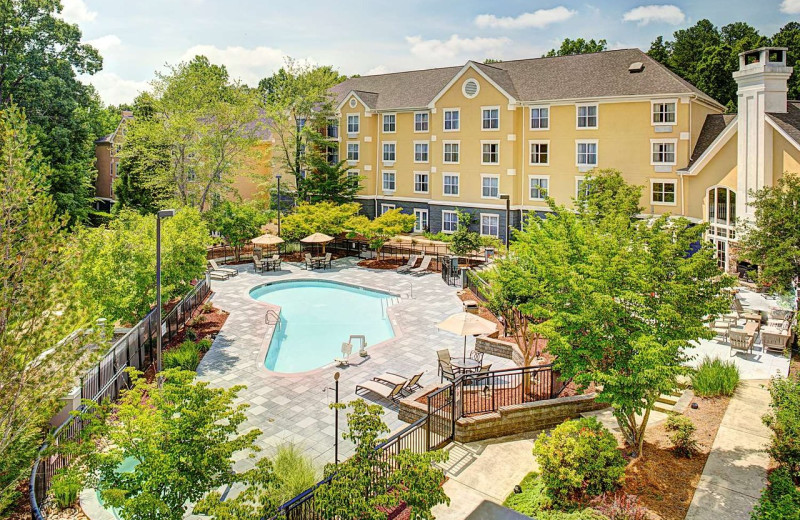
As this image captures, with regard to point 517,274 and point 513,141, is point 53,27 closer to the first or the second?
point 513,141

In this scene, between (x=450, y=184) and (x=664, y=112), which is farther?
(x=450, y=184)

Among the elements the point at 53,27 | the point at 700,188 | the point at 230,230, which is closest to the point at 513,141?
→ the point at 700,188

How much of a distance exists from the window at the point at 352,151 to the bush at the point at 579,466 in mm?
38511

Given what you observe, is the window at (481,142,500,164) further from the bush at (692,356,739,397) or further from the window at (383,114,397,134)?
the bush at (692,356,739,397)

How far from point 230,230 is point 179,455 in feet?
94.0

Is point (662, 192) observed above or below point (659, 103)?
below

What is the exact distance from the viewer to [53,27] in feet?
124

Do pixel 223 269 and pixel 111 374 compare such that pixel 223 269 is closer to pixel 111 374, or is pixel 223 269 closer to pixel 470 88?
→ pixel 111 374

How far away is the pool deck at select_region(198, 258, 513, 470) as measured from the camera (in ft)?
43.4

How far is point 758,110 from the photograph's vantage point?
2477cm

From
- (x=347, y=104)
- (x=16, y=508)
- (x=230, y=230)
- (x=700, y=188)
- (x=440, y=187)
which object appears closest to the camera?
(x=16, y=508)

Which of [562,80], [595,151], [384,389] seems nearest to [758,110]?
[595,151]

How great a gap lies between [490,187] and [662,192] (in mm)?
11423

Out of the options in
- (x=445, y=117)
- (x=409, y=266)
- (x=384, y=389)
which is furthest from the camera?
(x=445, y=117)
